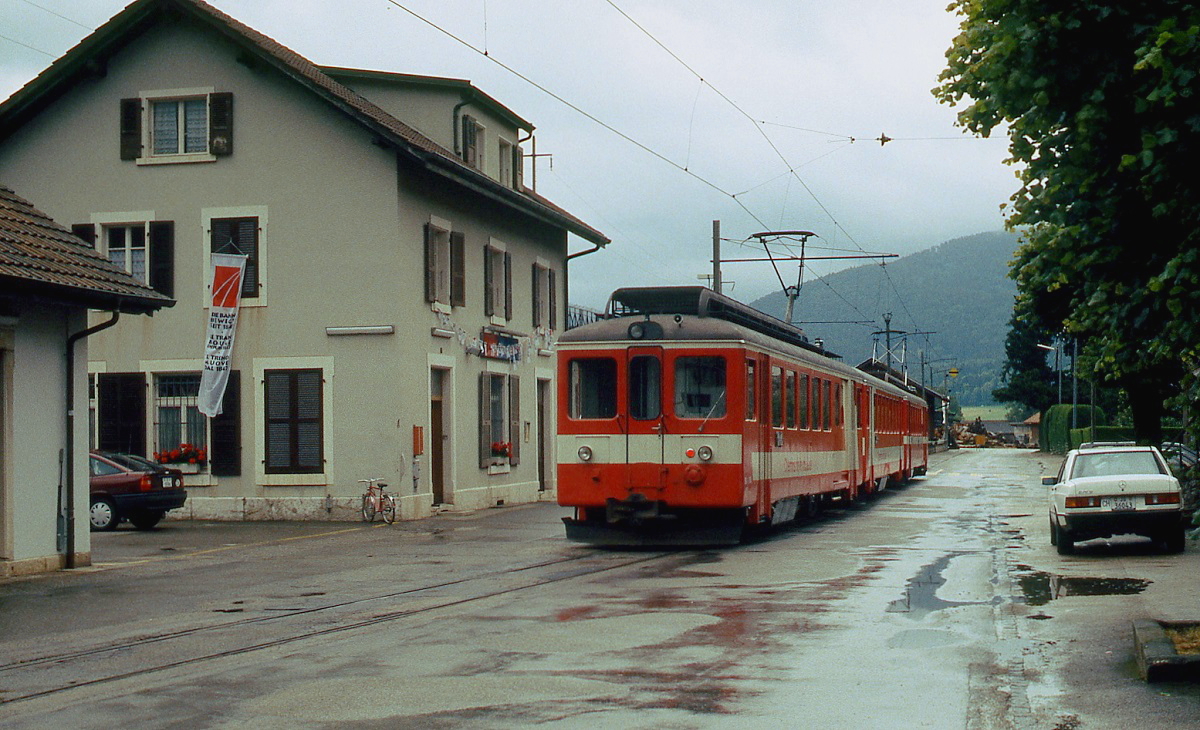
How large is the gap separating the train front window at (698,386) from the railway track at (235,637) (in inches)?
138

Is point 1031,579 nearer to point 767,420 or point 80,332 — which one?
point 767,420

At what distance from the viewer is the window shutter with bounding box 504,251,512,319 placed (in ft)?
107

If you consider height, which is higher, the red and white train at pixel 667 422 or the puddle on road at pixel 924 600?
the red and white train at pixel 667 422

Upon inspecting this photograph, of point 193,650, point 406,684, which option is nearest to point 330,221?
point 193,650

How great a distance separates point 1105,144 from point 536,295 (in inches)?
1044

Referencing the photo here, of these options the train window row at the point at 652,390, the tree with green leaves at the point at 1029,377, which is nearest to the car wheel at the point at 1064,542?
the train window row at the point at 652,390

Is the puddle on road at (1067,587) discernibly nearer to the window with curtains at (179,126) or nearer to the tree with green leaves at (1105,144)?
the tree with green leaves at (1105,144)

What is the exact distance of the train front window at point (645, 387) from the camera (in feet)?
63.3

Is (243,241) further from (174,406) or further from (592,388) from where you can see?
(592,388)

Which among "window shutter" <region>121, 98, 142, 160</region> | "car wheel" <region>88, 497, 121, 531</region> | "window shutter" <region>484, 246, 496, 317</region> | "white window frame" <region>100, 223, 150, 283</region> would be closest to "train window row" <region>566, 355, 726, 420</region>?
"car wheel" <region>88, 497, 121, 531</region>

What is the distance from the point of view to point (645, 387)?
19.4 meters

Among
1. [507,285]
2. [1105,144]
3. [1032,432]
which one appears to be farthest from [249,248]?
[1032,432]

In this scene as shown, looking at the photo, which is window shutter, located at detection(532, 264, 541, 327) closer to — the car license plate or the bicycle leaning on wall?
the bicycle leaning on wall

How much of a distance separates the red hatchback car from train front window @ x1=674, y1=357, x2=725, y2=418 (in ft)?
33.4
